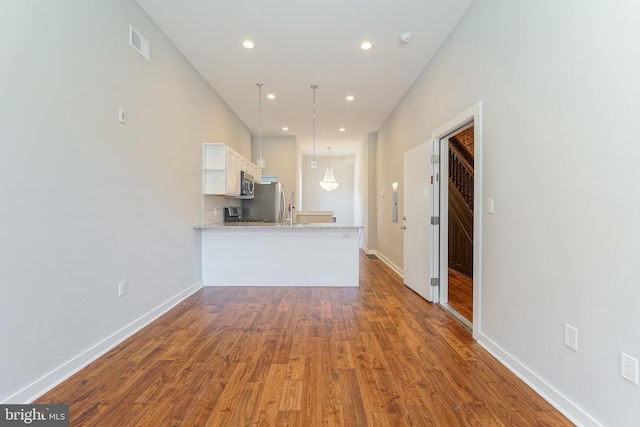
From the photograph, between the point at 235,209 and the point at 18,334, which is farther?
the point at 235,209

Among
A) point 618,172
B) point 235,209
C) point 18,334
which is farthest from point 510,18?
point 235,209

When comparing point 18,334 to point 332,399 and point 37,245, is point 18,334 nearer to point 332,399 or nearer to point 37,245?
point 37,245

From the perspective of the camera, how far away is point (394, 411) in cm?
170

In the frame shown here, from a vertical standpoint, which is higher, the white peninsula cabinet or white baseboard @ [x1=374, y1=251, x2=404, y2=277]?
the white peninsula cabinet

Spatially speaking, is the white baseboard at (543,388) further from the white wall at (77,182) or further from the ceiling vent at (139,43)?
the ceiling vent at (139,43)

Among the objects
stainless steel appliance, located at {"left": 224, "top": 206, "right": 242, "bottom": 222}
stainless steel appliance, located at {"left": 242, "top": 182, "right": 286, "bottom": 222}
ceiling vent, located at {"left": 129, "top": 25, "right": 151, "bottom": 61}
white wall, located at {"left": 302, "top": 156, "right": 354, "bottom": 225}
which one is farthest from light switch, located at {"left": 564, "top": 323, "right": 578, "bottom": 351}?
white wall, located at {"left": 302, "top": 156, "right": 354, "bottom": 225}

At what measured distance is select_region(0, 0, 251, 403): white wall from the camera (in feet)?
5.60

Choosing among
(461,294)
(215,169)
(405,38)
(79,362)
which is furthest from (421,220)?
(79,362)

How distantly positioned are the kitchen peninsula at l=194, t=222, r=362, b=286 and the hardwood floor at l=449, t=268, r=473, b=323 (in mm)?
1366

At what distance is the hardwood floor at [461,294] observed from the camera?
11.1ft

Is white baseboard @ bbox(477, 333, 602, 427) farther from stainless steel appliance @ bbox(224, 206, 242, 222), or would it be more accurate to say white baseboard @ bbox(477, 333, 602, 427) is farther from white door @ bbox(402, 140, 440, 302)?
stainless steel appliance @ bbox(224, 206, 242, 222)

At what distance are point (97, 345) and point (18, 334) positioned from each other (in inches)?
26.6

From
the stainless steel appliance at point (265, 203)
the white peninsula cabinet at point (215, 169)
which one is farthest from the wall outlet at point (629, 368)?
the stainless steel appliance at point (265, 203)

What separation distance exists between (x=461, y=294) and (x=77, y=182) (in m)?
4.35
